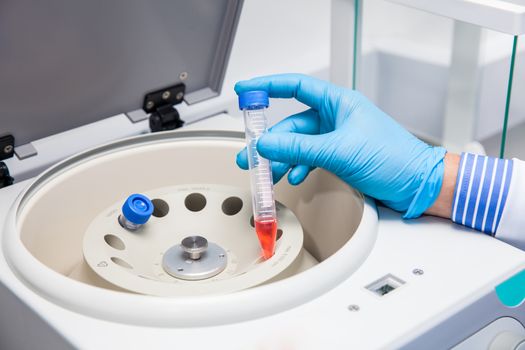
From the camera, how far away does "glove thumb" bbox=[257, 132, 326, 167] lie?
1.03 metres

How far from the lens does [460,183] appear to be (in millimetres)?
1040

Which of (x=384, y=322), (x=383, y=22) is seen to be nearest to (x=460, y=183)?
(x=384, y=322)

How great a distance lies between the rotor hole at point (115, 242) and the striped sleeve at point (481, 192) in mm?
549

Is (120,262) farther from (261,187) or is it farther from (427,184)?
(427,184)

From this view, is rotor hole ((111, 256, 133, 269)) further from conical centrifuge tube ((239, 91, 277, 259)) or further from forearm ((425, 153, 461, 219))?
forearm ((425, 153, 461, 219))

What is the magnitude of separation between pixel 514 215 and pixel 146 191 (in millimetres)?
660

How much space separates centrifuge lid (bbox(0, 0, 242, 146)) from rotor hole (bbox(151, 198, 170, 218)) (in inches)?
8.0

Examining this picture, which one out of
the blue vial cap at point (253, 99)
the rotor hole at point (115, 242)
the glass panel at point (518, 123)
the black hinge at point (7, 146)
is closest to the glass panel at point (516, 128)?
the glass panel at point (518, 123)

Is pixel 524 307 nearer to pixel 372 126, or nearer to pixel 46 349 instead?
pixel 372 126

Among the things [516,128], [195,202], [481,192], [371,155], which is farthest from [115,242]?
[516,128]

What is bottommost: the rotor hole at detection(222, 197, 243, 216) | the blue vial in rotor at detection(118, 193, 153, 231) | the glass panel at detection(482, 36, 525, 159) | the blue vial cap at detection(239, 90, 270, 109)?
the glass panel at detection(482, 36, 525, 159)

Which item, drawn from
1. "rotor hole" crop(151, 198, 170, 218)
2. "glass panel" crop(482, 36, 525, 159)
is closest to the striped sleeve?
"rotor hole" crop(151, 198, 170, 218)

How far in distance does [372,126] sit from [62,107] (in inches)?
22.0

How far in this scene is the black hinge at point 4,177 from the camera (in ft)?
3.82
